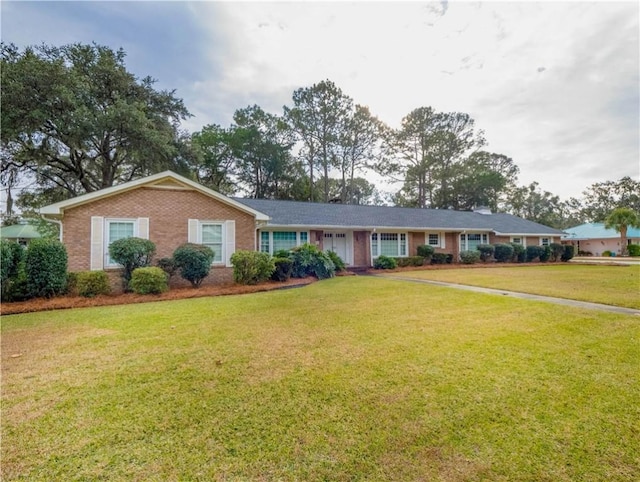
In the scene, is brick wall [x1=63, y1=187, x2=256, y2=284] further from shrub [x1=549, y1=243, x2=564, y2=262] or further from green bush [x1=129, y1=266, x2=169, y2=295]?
shrub [x1=549, y1=243, x2=564, y2=262]

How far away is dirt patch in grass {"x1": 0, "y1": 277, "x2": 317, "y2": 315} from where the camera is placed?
7852 mm

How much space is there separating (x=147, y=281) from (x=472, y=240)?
22.2 m

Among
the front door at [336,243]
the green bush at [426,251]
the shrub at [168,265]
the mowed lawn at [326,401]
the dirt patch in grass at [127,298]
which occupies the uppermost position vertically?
the front door at [336,243]

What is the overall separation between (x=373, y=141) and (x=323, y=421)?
35.2m

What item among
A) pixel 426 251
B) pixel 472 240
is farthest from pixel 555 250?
pixel 426 251

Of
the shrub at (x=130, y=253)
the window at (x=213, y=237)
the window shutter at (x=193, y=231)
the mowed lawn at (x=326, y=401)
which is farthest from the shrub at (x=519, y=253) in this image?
the shrub at (x=130, y=253)

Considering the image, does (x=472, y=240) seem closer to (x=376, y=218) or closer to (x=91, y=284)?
(x=376, y=218)

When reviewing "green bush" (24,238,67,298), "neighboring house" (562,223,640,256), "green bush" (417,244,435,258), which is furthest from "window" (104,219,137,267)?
"neighboring house" (562,223,640,256)

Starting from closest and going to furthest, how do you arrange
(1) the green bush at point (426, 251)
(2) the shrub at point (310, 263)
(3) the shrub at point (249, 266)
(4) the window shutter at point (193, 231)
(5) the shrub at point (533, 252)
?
1. (3) the shrub at point (249, 266)
2. (4) the window shutter at point (193, 231)
3. (2) the shrub at point (310, 263)
4. (1) the green bush at point (426, 251)
5. (5) the shrub at point (533, 252)

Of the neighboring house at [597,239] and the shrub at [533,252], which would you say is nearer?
the shrub at [533,252]

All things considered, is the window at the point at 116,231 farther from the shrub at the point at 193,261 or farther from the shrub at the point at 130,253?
the shrub at the point at 193,261

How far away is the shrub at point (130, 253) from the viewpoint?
33.2ft

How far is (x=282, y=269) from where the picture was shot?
12.6 metres

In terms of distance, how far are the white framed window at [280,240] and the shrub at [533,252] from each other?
60.9ft
